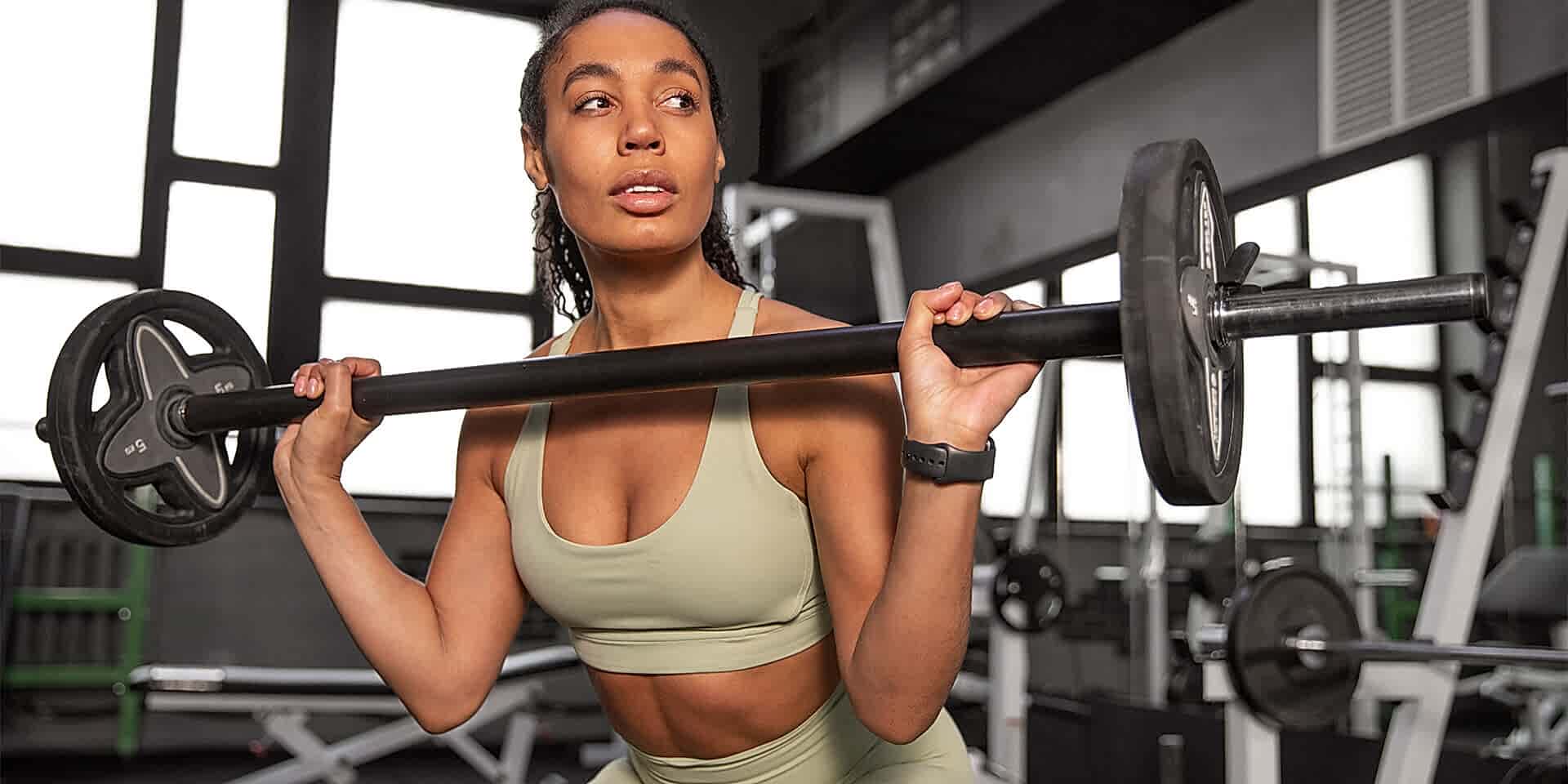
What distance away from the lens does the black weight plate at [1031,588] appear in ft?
14.2

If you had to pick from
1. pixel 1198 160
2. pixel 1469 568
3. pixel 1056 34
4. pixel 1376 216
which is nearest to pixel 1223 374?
pixel 1198 160

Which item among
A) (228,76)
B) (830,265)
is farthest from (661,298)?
(830,265)

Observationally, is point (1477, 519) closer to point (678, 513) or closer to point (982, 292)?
point (982, 292)

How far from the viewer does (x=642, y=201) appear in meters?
1.11

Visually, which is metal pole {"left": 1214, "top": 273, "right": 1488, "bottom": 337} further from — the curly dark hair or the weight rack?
the weight rack

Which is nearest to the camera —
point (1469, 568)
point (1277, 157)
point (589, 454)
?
point (589, 454)

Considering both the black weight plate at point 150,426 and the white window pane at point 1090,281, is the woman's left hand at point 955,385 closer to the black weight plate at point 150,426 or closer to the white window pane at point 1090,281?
the black weight plate at point 150,426

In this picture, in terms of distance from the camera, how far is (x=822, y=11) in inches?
252

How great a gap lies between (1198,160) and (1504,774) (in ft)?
9.48

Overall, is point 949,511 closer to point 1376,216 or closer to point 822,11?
point 1376,216

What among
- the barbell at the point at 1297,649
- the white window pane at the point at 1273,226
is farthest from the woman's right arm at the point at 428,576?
the white window pane at the point at 1273,226

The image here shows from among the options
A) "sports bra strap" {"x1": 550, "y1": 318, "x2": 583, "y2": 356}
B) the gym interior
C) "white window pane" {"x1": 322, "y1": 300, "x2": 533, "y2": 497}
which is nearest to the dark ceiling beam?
the gym interior

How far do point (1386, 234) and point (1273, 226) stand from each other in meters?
0.54

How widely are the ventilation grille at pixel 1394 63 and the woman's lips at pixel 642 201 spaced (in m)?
3.24
